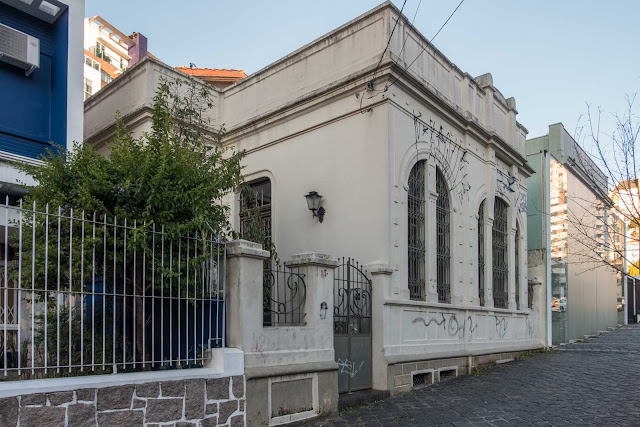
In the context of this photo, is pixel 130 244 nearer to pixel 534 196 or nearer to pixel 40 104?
pixel 40 104

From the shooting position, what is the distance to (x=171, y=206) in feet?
20.6

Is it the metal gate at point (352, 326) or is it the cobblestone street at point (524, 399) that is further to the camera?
the metal gate at point (352, 326)

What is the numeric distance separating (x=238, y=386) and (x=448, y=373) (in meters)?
6.05

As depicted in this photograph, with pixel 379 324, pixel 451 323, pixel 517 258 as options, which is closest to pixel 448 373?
pixel 451 323

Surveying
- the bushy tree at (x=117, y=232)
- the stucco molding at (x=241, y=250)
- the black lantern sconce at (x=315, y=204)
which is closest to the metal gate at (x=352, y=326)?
the black lantern sconce at (x=315, y=204)

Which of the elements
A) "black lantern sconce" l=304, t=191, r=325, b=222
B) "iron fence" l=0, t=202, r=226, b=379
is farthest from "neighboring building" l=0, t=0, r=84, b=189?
"black lantern sconce" l=304, t=191, r=325, b=222

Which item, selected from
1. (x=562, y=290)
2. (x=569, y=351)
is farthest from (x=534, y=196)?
(x=569, y=351)

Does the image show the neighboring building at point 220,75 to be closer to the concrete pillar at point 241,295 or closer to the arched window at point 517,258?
the arched window at point 517,258

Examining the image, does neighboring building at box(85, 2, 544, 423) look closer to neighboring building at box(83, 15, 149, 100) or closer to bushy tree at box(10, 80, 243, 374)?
bushy tree at box(10, 80, 243, 374)

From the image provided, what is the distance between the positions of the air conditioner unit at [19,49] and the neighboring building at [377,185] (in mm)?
2808

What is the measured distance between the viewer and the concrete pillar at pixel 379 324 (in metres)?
9.14

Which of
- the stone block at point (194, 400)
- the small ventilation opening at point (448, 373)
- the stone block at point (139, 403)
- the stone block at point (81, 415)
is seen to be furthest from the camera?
the small ventilation opening at point (448, 373)

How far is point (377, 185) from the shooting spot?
9.86m

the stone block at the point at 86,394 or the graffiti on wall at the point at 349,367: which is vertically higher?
the stone block at the point at 86,394
